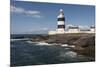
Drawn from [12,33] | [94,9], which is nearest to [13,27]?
Result: [12,33]

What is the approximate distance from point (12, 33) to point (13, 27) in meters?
0.08

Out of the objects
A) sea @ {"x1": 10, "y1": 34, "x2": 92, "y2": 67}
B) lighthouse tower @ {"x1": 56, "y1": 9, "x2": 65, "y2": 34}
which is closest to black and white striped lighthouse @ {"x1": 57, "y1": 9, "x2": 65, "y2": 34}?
lighthouse tower @ {"x1": 56, "y1": 9, "x2": 65, "y2": 34}

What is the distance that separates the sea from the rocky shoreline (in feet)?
0.19

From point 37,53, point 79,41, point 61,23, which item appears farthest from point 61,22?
point 37,53

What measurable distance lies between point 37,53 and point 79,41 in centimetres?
66

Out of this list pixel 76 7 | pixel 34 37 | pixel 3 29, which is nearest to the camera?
pixel 3 29

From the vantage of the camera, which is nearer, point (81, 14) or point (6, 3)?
point (6, 3)

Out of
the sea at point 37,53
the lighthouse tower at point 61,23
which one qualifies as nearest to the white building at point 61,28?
Result: the lighthouse tower at point 61,23

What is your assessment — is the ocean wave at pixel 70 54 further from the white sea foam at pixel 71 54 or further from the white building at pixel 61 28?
the white building at pixel 61 28

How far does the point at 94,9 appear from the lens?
2777 mm

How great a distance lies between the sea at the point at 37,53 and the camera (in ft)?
7.79

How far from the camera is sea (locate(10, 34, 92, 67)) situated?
93.4 inches

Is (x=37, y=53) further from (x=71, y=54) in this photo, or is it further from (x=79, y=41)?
(x=79, y=41)
